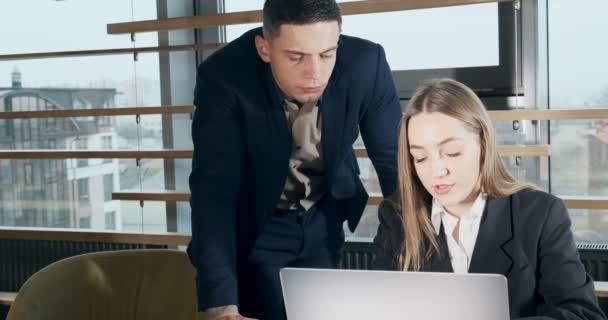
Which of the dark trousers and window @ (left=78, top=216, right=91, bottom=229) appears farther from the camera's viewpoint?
window @ (left=78, top=216, right=91, bottom=229)

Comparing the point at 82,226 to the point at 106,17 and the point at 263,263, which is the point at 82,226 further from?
the point at 263,263

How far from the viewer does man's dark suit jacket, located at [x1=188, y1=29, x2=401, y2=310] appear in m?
1.64

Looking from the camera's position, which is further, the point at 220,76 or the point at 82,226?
the point at 82,226

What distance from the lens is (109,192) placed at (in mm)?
3344

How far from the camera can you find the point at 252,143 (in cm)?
171

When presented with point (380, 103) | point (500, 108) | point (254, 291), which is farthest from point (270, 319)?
point (500, 108)

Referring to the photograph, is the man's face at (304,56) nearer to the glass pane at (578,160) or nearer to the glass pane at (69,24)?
the glass pane at (578,160)

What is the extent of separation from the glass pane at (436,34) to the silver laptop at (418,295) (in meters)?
1.91

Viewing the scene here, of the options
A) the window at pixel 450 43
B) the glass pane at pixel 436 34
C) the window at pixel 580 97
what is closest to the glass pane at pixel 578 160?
the window at pixel 580 97

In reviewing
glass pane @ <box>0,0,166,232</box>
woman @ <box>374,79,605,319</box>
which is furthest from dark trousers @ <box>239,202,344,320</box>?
glass pane @ <box>0,0,166,232</box>

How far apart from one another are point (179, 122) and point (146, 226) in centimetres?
46

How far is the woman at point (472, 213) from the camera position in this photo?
4.74 feet

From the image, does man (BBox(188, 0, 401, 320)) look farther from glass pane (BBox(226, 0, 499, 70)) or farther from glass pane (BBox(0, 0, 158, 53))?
glass pane (BBox(0, 0, 158, 53))

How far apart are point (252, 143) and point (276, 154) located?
0.06 meters
